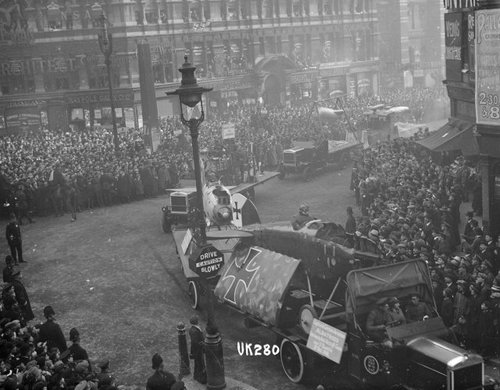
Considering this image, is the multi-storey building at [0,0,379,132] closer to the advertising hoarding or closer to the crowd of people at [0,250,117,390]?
the advertising hoarding

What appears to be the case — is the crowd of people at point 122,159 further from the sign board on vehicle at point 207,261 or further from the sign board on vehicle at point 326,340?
the sign board on vehicle at point 326,340

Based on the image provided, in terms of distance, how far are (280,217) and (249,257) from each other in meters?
10.8

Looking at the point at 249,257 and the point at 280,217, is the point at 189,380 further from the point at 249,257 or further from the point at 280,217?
the point at 280,217

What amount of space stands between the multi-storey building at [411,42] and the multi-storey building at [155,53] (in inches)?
433

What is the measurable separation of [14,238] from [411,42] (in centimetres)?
6332

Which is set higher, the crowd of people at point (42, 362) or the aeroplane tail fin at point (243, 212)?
the aeroplane tail fin at point (243, 212)

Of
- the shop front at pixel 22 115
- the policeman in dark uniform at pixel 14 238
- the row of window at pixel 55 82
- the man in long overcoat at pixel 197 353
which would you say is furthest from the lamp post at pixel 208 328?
the row of window at pixel 55 82

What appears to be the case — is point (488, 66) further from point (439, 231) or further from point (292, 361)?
point (292, 361)

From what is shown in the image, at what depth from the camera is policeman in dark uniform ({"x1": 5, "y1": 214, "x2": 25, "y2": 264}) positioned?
21.5m

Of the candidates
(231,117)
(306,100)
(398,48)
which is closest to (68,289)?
(231,117)

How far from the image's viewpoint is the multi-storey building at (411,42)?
73.3 metres

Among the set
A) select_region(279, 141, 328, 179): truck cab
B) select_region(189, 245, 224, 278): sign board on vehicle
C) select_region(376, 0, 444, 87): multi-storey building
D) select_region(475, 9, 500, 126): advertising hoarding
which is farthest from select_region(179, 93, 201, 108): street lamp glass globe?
select_region(376, 0, 444, 87): multi-storey building

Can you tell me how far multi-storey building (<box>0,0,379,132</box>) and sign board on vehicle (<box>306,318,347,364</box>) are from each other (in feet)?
118

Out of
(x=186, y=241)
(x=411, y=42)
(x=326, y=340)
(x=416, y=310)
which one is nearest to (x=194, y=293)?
(x=186, y=241)
